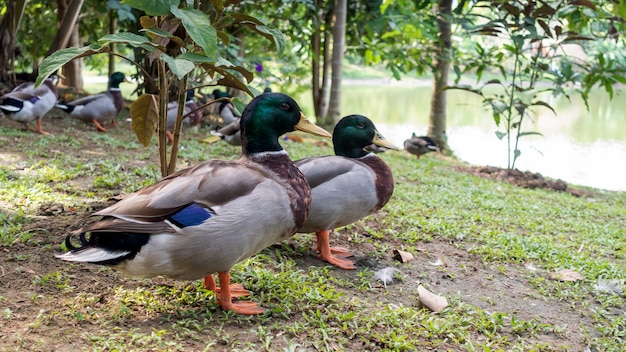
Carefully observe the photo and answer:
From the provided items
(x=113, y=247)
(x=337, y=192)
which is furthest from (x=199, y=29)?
(x=337, y=192)

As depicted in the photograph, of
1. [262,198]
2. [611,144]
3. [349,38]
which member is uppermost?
[349,38]

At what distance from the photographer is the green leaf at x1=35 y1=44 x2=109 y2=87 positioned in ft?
7.79

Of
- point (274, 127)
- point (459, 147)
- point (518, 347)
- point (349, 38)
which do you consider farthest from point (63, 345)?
point (459, 147)

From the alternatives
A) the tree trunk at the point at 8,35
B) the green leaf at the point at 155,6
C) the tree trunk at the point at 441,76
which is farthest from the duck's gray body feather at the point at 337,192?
the tree trunk at the point at 441,76

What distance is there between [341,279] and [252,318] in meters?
0.84

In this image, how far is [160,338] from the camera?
240cm

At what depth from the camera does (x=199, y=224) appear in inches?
98.0

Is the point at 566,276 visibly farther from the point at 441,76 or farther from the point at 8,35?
the point at 8,35

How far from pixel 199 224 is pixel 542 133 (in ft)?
50.2

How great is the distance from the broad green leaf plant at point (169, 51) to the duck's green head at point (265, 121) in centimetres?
15

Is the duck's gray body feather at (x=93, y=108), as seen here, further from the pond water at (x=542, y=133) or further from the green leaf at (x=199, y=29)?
the green leaf at (x=199, y=29)

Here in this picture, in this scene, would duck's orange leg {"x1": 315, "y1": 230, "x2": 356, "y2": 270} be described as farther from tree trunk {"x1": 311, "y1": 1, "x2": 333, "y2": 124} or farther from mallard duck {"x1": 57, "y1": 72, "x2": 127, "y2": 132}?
tree trunk {"x1": 311, "y1": 1, "x2": 333, "y2": 124}

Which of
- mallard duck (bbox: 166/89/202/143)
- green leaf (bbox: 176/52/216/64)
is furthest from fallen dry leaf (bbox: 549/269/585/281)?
mallard duck (bbox: 166/89/202/143)

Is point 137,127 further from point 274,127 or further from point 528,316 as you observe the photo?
point 528,316
